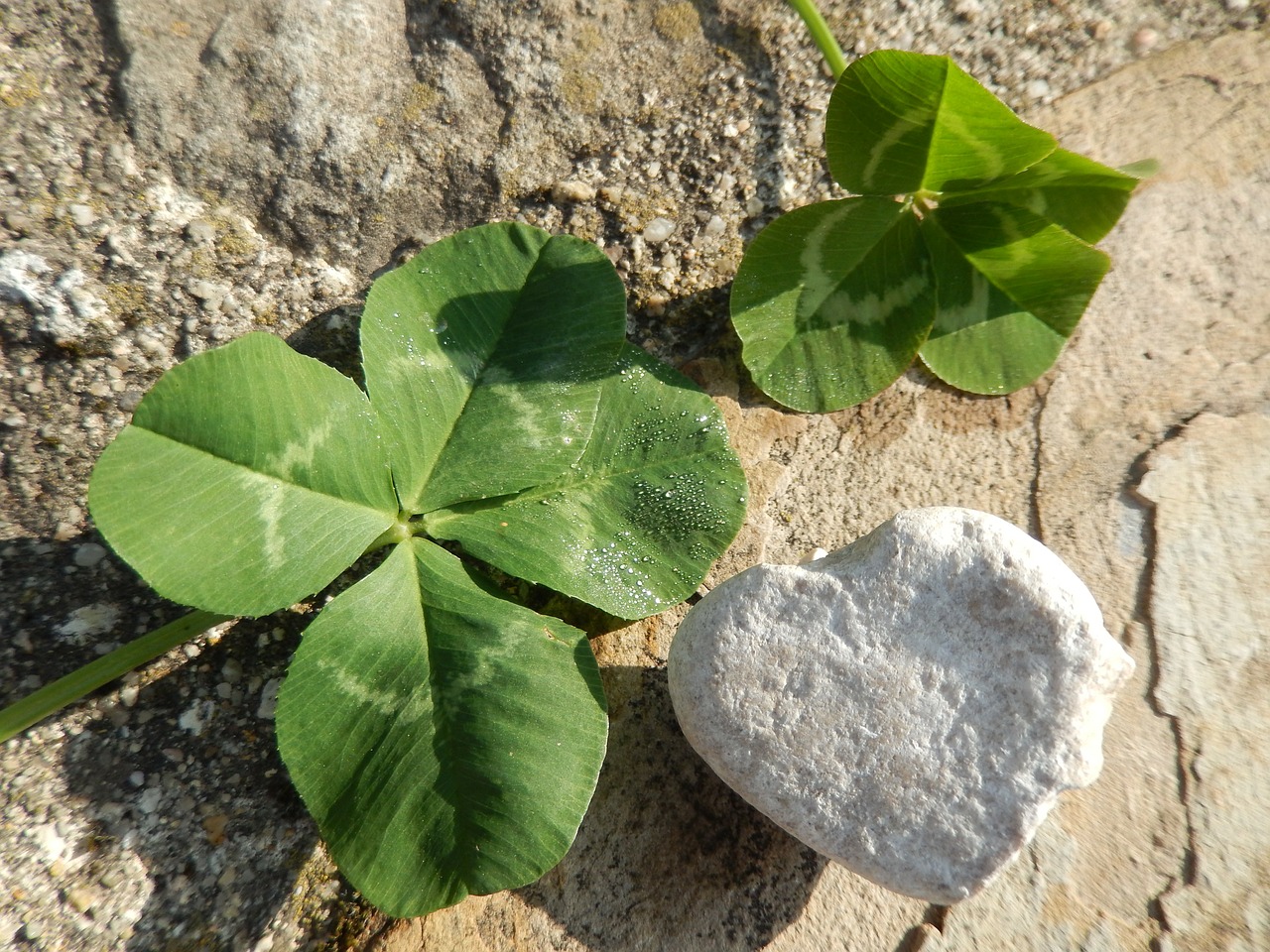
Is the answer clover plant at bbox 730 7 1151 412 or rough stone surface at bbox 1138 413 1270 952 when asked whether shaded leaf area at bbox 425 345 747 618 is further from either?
rough stone surface at bbox 1138 413 1270 952

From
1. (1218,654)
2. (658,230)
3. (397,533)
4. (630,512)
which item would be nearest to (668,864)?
(630,512)

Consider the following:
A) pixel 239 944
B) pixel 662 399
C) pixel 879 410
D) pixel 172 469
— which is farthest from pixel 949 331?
pixel 239 944

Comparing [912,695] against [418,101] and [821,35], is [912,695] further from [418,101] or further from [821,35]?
[418,101]

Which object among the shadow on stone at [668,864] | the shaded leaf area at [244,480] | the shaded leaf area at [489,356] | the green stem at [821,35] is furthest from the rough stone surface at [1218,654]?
the shaded leaf area at [244,480]

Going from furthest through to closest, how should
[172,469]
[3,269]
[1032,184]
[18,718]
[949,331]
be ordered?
1. [949,331]
2. [1032,184]
3. [3,269]
4. [18,718]
5. [172,469]

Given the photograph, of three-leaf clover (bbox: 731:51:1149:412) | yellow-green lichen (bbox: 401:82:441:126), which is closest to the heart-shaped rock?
three-leaf clover (bbox: 731:51:1149:412)

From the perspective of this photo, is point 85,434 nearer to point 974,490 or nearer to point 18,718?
point 18,718

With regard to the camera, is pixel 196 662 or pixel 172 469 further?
pixel 196 662
